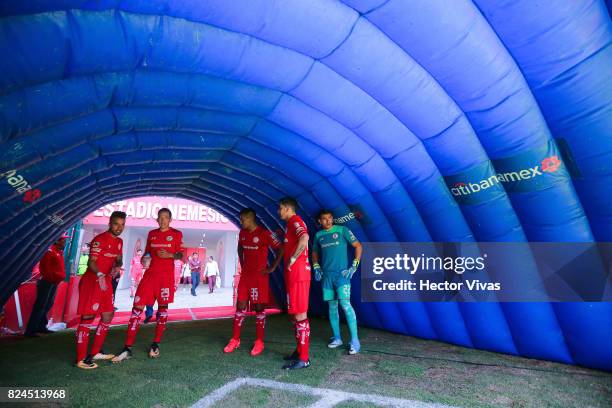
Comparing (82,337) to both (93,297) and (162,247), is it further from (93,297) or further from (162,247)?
(162,247)

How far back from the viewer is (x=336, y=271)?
502cm

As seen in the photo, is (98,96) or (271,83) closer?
(98,96)

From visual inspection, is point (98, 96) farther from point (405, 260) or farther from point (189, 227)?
point (189, 227)

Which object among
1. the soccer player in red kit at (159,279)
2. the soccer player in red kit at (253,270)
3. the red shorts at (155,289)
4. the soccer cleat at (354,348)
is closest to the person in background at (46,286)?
the soccer player in red kit at (159,279)

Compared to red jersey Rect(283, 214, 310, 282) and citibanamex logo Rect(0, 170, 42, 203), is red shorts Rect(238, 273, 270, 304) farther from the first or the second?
citibanamex logo Rect(0, 170, 42, 203)

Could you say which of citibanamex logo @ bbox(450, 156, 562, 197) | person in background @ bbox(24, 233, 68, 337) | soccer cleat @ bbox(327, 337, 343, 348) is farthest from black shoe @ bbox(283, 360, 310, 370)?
person in background @ bbox(24, 233, 68, 337)

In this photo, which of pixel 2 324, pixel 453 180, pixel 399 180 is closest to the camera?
pixel 453 180

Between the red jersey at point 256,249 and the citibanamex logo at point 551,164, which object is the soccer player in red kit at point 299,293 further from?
the citibanamex logo at point 551,164

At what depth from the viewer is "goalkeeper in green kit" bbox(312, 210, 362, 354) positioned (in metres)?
4.80

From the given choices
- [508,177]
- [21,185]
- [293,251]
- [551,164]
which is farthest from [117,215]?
[551,164]

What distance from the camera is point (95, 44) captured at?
2711 millimetres

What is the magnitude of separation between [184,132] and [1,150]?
2214 mm

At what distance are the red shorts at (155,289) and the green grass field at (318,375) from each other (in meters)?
0.70

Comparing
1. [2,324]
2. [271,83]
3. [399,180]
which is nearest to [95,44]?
[271,83]
